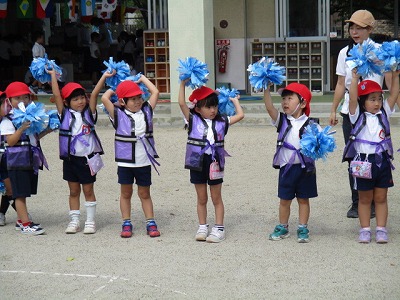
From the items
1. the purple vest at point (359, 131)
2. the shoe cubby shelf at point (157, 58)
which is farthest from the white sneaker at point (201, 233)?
the shoe cubby shelf at point (157, 58)

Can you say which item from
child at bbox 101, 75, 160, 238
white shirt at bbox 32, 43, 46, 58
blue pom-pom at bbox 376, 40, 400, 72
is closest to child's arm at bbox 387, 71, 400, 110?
blue pom-pom at bbox 376, 40, 400, 72

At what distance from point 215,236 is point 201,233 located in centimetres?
14

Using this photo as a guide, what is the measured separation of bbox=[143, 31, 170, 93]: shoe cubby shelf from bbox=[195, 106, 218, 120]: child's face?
429 inches

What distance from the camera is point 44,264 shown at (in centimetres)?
654

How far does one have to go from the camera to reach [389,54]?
660 centimetres

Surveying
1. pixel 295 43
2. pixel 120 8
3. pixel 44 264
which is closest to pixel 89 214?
pixel 44 264

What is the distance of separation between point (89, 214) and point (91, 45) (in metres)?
14.4

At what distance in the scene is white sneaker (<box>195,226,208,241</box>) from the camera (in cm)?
712

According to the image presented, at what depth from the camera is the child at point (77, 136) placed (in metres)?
7.43

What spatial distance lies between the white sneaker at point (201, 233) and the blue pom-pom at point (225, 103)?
109cm

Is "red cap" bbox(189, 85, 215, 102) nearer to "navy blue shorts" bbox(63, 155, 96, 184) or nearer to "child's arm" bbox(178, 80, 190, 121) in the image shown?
"child's arm" bbox(178, 80, 190, 121)

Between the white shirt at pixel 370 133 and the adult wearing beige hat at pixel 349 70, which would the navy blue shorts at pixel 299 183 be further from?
the adult wearing beige hat at pixel 349 70

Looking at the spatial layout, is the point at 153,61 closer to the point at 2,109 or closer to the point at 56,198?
the point at 56,198

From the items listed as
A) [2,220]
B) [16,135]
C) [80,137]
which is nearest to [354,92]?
[80,137]
